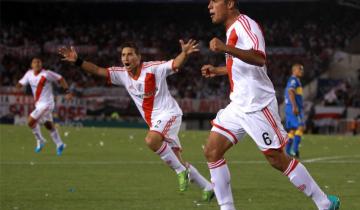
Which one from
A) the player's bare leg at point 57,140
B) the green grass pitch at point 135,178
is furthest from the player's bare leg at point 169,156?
the player's bare leg at point 57,140

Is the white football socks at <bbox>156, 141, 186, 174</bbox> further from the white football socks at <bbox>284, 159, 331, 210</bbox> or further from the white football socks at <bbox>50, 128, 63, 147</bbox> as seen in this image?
the white football socks at <bbox>50, 128, 63, 147</bbox>

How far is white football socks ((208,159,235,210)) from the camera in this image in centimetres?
1009

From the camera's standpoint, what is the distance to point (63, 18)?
59.8 meters

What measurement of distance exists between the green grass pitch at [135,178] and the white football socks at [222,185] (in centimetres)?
162

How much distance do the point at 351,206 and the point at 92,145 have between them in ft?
51.6

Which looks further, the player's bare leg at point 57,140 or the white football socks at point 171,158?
the player's bare leg at point 57,140

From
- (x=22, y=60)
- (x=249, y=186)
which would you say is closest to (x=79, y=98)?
(x=22, y=60)

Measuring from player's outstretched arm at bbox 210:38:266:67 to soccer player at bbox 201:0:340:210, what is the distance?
11mm

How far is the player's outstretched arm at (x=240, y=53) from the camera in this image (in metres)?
9.37

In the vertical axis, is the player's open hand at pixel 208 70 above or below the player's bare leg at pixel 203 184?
above

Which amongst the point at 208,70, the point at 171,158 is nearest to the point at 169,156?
the point at 171,158

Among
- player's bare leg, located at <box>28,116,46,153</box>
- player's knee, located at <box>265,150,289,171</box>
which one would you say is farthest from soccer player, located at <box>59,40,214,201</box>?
player's bare leg, located at <box>28,116,46,153</box>

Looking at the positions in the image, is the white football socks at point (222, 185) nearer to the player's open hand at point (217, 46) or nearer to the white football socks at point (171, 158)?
the player's open hand at point (217, 46)

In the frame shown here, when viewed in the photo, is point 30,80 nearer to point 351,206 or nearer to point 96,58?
point 351,206
